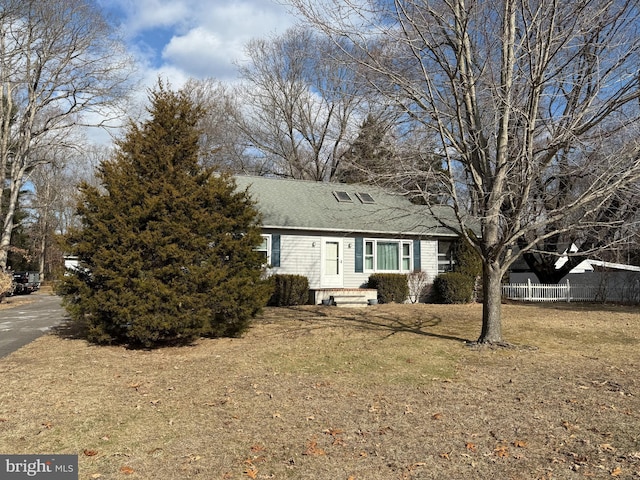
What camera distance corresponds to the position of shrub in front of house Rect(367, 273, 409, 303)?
58.2 feet

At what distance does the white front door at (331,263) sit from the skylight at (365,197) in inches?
121

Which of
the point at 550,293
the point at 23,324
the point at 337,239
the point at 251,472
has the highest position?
the point at 337,239

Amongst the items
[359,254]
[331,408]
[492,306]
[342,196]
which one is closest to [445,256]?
[359,254]

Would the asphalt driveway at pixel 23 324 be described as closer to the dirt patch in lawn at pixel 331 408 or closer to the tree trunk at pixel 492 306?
the dirt patch in lawn at pixel 331 408

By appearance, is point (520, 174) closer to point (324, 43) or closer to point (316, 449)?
point (324, 43)

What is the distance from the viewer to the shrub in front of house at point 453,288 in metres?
18.2

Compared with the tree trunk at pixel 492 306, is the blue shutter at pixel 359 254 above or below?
above

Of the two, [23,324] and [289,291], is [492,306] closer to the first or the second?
[289,291]

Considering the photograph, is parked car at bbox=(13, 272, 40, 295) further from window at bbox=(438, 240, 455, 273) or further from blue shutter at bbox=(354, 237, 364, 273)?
window at bbox=(438, 240, 455, 273)

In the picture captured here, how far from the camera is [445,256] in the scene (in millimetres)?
19812

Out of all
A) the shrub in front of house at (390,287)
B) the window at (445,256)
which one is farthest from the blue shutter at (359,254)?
the window at (445,256)

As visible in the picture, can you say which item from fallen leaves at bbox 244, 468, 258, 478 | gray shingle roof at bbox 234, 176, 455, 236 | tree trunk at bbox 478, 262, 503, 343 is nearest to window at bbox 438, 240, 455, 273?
gray shingle roof at bbox 234, 176, 455, 236

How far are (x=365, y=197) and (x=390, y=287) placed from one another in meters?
4.74

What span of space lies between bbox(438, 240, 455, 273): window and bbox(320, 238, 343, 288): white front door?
4312mm
